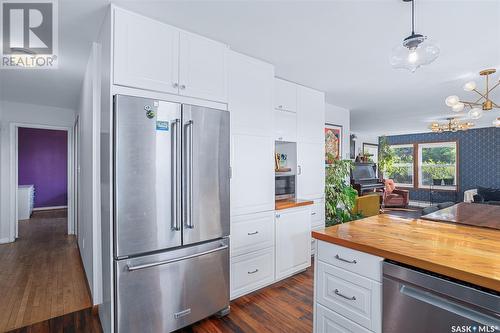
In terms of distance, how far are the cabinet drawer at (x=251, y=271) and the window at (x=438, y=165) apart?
324 inches

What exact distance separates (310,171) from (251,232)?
1.51 metres

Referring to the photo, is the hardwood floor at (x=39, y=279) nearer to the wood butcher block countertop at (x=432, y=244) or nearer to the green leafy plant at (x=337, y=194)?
the wood butcher block countertop at (x=432, y=244)

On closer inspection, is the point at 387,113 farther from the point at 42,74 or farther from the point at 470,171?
the point at 42,74

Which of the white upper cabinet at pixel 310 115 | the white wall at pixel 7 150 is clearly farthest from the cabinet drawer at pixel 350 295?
the white wall at pixel 7 150

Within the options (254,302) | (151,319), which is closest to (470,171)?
(254,302)

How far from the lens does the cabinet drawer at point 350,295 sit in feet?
4.58

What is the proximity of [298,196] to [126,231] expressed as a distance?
2.34 metres

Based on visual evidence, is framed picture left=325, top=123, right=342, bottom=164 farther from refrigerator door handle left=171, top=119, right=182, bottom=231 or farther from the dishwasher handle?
the dishwasher handle

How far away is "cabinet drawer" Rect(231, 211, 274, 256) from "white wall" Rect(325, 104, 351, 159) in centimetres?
301

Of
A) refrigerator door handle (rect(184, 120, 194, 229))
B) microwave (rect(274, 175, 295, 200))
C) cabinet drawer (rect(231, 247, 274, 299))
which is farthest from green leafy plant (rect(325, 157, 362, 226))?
refrigerator door handle (rect(184, 120, 194, 229))

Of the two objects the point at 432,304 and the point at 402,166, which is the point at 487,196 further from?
the point at 432,304

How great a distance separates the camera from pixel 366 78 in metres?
3.49

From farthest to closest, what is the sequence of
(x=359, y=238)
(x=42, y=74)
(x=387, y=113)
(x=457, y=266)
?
(x=387, y=113) → (x=42, y=74) → (x=359, y=238) → (x=457, y=266)

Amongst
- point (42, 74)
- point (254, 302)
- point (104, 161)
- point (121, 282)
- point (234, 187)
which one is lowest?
point (254, 302)
